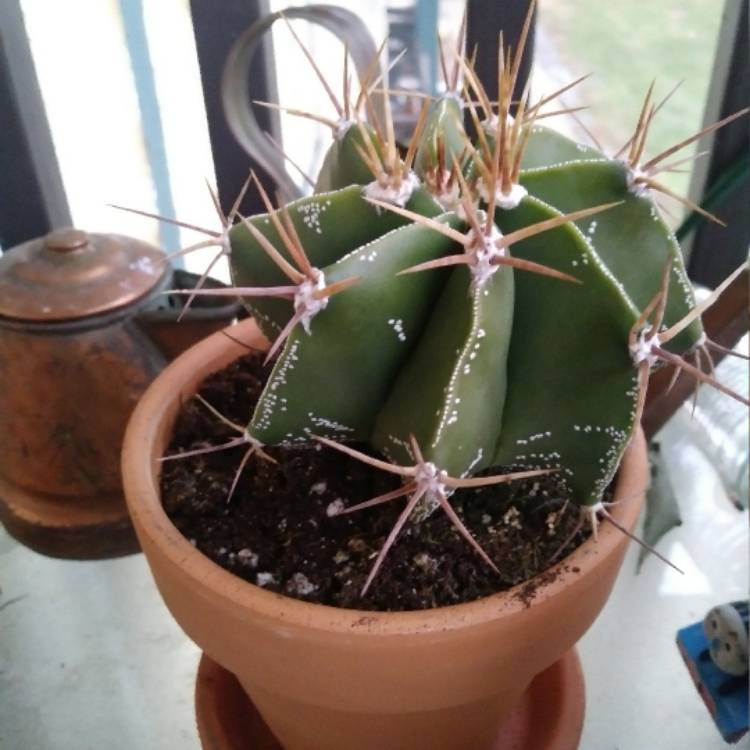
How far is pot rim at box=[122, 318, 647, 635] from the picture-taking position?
1.29 feet

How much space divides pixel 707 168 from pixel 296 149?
496 mm

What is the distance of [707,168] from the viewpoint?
2.59ft

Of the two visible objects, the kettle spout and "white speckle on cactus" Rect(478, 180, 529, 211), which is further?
the kettle spout

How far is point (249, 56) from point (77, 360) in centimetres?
27

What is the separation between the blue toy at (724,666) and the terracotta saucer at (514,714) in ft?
0.27

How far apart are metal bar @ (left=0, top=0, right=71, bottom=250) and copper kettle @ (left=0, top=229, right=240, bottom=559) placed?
12 centimetres

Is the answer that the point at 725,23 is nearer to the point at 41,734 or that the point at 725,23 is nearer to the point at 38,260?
the point at 38,260

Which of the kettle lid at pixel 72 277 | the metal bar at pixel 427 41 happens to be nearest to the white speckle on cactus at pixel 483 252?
the kettle lid at pixel 72 277

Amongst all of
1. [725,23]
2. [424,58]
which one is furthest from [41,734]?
[424,58]

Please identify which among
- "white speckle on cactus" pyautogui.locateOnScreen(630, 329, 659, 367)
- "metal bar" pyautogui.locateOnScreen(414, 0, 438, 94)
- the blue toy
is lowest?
the blue toy

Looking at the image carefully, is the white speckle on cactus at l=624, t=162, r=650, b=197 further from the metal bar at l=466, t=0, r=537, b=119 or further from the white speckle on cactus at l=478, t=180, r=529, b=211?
the metal bar at l=466, t=0, r=537, b=119

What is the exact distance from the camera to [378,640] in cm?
39

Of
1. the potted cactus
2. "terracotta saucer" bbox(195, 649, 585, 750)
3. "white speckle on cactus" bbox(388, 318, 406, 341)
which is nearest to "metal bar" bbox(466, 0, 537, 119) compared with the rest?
the potted cactus

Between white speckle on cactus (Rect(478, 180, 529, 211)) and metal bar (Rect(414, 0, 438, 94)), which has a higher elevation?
white speckle on cactus (Rect(478, 180, 529, 211))
